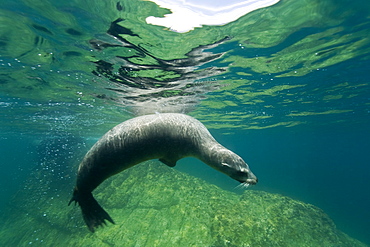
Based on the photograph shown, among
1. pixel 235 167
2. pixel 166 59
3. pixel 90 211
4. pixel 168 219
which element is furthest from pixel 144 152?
pixel 168 219

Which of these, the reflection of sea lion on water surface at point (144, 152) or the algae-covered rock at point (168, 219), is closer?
the reflection of sea lion on water surface at point (144, 152)

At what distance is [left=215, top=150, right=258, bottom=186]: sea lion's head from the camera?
2.86 m

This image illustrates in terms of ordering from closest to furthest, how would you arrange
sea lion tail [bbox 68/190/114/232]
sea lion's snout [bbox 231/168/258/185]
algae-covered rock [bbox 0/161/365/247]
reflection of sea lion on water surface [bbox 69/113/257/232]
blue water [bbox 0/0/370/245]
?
reflection of sea lion on water surface [bbox 69/113/257/232], sea lion's snout [bbox 231/168/258/185], sea lion tail [bbox 68/190/114/232], blue water [bbox 0/0/370/245], algae-covered rock [bbox 0/161/365/247]

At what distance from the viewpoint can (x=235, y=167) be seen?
112 inches

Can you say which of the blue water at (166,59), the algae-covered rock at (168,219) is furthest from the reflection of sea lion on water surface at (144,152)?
the algae-covered rock at (168,219)

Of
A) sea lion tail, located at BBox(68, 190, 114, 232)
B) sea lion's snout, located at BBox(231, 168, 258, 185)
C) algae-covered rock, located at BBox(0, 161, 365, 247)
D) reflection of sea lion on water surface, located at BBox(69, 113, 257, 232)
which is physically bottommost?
algae-covered rock, located at BBox(0, 161, 365, 247)

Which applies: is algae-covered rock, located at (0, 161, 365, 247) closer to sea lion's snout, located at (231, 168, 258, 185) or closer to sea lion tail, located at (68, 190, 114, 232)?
sea lion tail, located at (68, 190, 114, 232)

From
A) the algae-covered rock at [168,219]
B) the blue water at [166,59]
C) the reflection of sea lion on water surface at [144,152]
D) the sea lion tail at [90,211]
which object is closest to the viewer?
the reflection of sea lion on water surface at [144,152]

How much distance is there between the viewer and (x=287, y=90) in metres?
14.7

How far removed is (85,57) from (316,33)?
989cm

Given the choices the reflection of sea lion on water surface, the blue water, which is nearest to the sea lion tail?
the reflection of sea lion on water surface

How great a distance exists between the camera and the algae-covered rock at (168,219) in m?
10.1

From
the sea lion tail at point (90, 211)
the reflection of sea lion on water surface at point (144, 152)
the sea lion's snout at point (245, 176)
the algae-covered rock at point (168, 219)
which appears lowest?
the algae-covered rock at point (168, 219)

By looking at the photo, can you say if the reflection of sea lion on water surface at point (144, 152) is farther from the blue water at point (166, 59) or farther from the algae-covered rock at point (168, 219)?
the algae-covered rock at point (168, 219)
